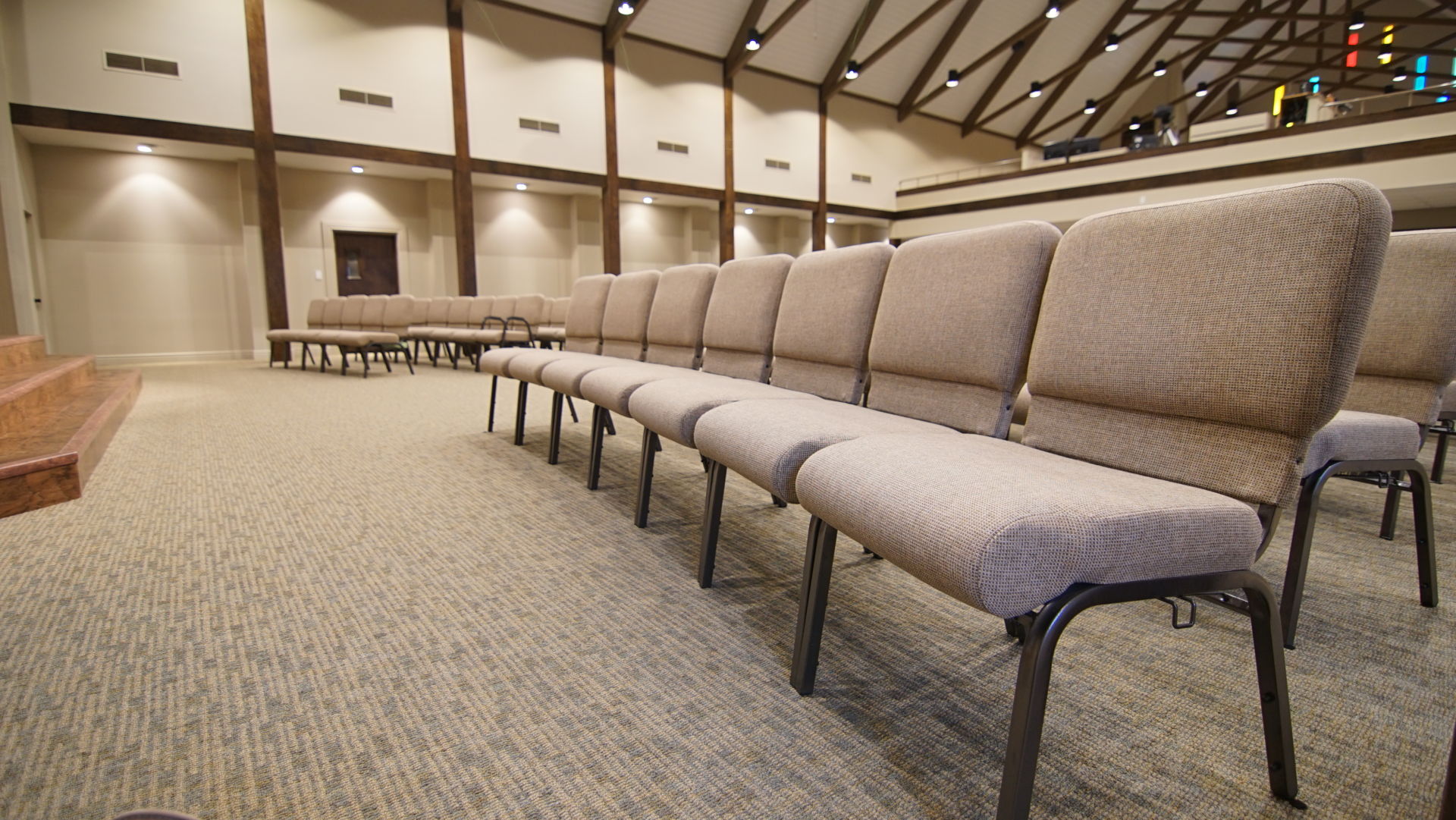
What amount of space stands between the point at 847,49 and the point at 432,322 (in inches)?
356

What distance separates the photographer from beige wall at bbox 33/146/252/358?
313 inches

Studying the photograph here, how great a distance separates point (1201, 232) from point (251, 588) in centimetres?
212

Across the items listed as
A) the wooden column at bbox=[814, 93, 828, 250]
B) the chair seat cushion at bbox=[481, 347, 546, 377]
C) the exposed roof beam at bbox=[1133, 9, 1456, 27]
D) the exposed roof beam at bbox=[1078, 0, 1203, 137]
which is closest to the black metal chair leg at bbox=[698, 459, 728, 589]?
the chair seat cushion at bbox=[481, 347, 546, 377]

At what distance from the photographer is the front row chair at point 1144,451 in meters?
0.71

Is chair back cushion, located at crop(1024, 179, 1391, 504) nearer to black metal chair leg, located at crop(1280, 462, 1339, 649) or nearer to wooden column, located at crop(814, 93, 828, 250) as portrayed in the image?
black metal chair leg, located at crop(1280, 462, 1339, 649)

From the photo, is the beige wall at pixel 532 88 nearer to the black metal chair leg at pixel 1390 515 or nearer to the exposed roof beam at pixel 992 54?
the exposed roof beam at pixel 992 54

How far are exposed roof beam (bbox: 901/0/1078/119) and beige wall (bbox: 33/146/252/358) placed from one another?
12299mm

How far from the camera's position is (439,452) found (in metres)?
3.13

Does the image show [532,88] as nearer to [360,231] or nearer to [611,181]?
[611,181]

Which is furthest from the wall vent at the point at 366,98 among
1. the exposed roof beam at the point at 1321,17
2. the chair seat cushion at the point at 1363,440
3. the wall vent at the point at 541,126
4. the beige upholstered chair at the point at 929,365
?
the exposed roof beam at the point at 1321,17

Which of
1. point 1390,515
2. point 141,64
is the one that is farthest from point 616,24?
point 1390,515

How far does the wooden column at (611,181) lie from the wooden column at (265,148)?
4.36 metres

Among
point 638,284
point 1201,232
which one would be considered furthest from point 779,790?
point 638,284

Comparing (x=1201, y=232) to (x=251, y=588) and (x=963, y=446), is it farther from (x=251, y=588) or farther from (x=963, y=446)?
(x=251, y=588)
